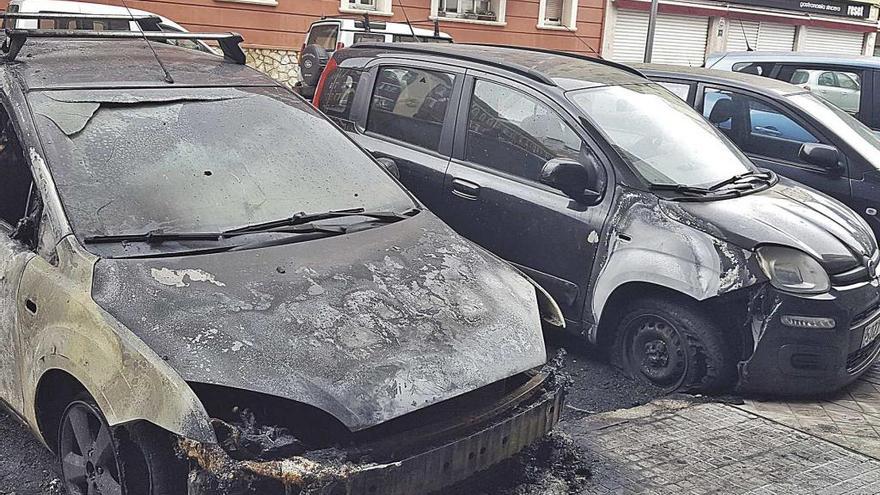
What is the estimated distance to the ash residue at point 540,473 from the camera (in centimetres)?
325

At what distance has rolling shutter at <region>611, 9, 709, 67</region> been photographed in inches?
885

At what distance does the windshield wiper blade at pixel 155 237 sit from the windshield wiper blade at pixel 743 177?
3020 mm

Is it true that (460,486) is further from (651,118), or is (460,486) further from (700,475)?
(651,118)

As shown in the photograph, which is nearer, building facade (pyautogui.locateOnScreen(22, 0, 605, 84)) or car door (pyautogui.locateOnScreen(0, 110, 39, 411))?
car door (pyautogui.locateOnScreen(0, 110, 39, 411))

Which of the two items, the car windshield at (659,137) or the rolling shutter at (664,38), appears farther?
the rolling shutter at (664,38)

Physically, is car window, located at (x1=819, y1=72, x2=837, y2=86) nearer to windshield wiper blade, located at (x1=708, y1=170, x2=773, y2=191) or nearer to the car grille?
windshield wiper blade, located at (x1=708, y1=170, x2=773, y2=191)

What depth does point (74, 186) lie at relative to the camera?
3.47 meters

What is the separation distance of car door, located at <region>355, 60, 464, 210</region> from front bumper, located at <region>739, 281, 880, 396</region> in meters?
2.13

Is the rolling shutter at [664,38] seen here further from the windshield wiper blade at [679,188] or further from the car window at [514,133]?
the windshield wiper blade at [679,188]

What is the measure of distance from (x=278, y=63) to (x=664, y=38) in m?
10.8

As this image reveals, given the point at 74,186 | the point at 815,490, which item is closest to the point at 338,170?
the point at 74,186

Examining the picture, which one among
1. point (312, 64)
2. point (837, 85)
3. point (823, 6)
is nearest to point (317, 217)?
point (837, 85)

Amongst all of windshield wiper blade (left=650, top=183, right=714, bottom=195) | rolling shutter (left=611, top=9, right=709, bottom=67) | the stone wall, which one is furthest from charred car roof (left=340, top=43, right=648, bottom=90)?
rolling shutter (left=611, top=9, right=709, bottom=67)

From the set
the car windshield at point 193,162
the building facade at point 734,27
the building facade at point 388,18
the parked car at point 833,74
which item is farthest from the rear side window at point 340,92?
the building facade at point 734,27
